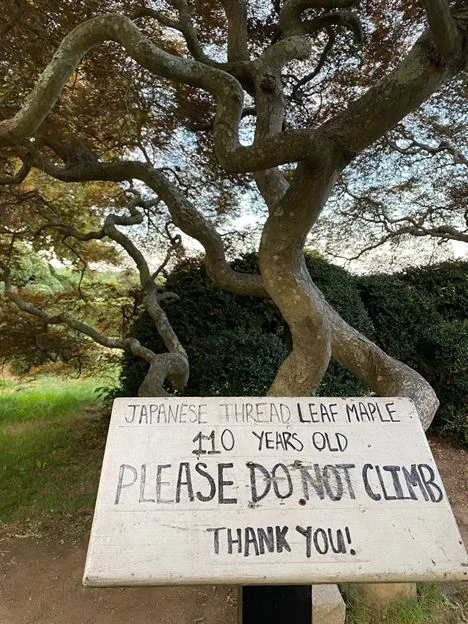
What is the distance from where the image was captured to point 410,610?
2.13 m

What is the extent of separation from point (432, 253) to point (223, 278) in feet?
14.8

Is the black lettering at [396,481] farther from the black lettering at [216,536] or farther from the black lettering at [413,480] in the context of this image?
the black lettering at [216,536]

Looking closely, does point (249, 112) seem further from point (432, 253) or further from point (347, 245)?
point (432, 253)

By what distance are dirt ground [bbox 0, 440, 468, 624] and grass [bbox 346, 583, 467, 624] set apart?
606mm

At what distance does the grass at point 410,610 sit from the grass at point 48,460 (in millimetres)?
1873

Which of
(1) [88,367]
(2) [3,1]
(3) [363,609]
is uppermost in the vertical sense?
(2) [3,1]

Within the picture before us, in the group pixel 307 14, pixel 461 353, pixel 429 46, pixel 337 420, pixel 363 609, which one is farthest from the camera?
pixel 461 353

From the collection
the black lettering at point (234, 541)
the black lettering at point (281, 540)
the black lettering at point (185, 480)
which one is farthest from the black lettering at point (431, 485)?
the black lettering at point (185, 480)

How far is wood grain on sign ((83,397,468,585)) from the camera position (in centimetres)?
95

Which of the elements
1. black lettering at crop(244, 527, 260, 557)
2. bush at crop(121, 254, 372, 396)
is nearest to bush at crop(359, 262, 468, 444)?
bush at crop(121, 254, 372, 396)

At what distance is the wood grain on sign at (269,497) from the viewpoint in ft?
3.12

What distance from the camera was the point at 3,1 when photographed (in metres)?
2.93

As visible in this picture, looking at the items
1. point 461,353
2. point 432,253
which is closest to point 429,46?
point 461,353

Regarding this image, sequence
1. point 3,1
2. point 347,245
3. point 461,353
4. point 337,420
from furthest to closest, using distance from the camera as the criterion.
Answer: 1. point 347,245
2. point 461,353
3. point 3,1
4. point 337,420
